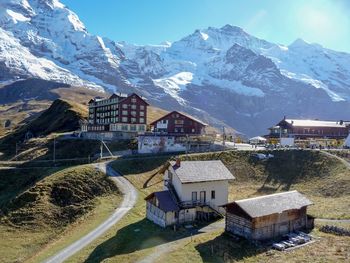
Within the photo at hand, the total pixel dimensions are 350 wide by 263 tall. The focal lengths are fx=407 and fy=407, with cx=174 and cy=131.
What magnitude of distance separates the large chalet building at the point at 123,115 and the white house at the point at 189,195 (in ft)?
250

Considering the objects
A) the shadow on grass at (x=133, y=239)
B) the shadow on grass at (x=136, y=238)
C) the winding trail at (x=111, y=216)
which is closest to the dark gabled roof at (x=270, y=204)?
the shadow on grass at (x=136, y=238)

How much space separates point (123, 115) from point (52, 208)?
7562 centimetres

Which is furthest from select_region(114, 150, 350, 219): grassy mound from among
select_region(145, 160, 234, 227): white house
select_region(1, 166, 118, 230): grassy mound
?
select_region(1, 166, 118, 230): grassy mound

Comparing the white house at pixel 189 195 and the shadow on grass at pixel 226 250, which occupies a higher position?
the white house at pixel 189 195

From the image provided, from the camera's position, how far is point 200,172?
207 ft

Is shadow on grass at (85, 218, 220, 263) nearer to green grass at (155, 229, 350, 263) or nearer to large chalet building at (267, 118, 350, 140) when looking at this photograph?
green grass at (155, 229, 350, 263)

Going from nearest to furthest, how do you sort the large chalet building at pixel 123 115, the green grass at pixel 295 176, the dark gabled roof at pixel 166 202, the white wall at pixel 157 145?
the dark gabled roof at pixel 166 202 < the green grass at pixel 295 176 < the white wall at pixel 157 145 < the large chalet building at pixel 123 115

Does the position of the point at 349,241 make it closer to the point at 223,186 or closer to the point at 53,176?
the point at 223,186

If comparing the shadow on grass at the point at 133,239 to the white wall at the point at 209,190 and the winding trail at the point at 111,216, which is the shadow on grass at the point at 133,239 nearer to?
the winding trail at the point at 111,216

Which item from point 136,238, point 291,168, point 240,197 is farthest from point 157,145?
point 136,238

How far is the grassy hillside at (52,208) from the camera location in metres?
58.9

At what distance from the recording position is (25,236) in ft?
200

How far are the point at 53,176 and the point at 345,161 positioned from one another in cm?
6306

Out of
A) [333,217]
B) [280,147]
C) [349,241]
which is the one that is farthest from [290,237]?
[280,147]
